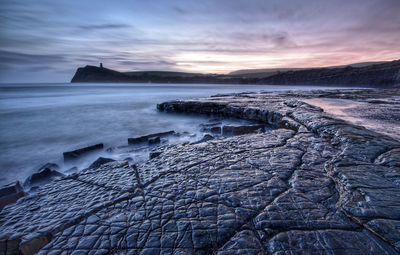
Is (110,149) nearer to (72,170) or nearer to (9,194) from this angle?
(72,170)

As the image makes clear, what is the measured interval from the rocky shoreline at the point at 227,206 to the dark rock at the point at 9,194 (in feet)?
2.39

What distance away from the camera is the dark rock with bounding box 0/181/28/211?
1.95 metres

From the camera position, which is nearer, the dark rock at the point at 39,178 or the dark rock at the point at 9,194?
the dark rock at the point at 9,194

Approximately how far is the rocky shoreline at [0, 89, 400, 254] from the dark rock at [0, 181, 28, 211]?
728mm

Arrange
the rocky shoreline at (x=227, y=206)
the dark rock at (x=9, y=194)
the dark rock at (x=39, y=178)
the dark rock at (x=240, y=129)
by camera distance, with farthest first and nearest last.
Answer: the dark rock at (x=240, y=129)
the dark rock at (x=39, y=178)
the dark rock at (x=9, y=194)
the rocky shoreline at (x=227, y=206)

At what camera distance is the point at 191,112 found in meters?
7.46

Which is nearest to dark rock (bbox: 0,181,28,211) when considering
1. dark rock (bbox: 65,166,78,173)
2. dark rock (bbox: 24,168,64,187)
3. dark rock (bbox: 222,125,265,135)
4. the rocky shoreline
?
dark rock (bbox: 24,168,64,187)

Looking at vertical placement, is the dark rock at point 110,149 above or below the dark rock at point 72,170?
above

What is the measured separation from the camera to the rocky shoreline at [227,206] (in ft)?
3.00

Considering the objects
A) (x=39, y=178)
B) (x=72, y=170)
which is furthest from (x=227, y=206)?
(x=72, y=170)

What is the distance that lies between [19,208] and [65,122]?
6663mm

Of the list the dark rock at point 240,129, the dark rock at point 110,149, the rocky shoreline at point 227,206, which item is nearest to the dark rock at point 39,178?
the dark rock at point 110,149

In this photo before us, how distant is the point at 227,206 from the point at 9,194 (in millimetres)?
2660

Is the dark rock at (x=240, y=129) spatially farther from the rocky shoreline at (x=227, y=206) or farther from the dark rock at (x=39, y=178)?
the dark rock at (x=39, y=178)
